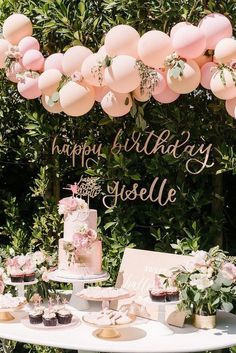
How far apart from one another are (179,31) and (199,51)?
0.14 metres

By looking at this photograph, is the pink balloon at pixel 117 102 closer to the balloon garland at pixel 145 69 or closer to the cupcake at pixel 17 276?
the balloon garland at pixel 145 69

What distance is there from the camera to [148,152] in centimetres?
344

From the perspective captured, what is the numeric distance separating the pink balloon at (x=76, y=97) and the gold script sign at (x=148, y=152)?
0.39 metres

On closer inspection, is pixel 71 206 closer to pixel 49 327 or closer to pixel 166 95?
pixel 49 327

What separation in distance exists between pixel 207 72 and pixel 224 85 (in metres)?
0.17

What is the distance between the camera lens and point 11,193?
4.42 meters

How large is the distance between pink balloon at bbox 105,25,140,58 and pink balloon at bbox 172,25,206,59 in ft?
0.72

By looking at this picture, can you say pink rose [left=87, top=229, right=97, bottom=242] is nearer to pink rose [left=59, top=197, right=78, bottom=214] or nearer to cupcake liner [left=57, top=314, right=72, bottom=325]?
pink rose [left=59, top=197, right=78, bottom=214]

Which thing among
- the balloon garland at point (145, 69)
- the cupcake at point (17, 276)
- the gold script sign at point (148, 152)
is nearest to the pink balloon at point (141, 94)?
the balloon garland at point (145, 69)

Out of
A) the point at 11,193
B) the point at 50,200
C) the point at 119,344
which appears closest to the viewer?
the point at 119,344

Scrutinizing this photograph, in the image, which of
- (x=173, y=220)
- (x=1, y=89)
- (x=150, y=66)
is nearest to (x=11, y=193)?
(x=1, y=89)

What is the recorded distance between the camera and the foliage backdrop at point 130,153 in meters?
3.22

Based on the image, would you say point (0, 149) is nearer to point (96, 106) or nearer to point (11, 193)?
point (11, 193)

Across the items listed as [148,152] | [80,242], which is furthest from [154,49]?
[80,242]
